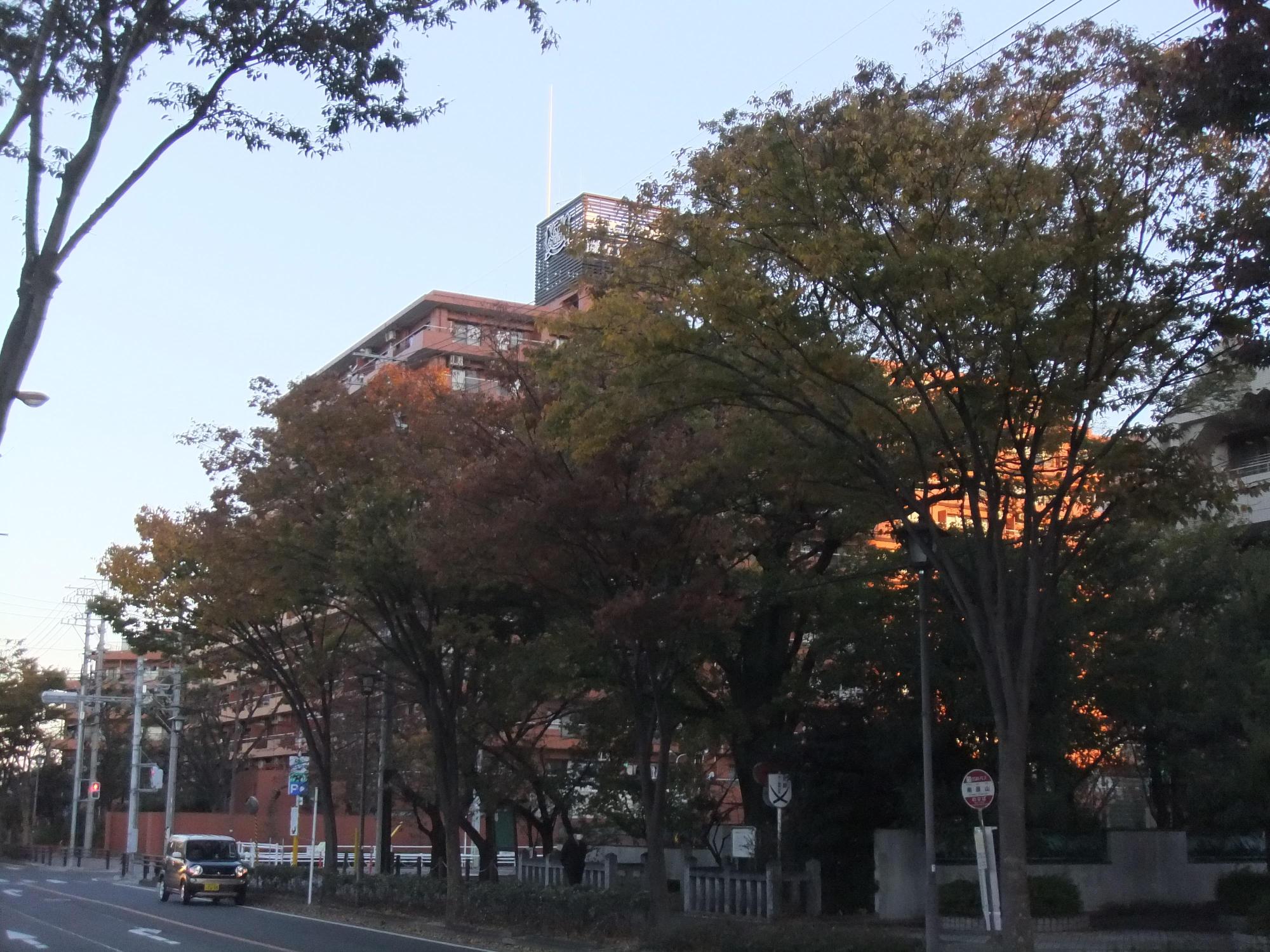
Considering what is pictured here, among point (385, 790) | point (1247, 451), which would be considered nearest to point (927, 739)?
point (385, 790)

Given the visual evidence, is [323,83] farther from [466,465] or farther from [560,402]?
[466,465]

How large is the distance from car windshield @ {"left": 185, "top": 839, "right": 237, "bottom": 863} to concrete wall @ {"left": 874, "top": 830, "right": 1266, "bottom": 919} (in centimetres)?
1997

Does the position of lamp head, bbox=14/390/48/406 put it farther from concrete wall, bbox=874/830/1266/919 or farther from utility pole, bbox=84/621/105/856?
utility pole, bbox=84/621/105/856

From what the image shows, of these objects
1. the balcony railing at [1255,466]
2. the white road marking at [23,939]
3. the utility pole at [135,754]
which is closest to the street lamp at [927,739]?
the white road marking at [23,939]

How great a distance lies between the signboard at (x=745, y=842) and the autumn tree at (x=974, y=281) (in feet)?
38.0

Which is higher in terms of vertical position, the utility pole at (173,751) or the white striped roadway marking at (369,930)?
the utility pole at (173,751)

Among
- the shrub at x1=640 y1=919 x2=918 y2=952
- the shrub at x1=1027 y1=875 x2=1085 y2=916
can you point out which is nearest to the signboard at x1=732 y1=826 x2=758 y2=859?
the shrub at x1=1027 y1=875 x2=1085 y2=916

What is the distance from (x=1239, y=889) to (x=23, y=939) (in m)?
21.8

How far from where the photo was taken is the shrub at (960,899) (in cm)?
2305

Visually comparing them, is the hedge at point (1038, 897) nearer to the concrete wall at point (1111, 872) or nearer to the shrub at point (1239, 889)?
the concrete wall at point (1111, 872)

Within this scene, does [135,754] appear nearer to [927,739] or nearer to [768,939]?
[768,939]

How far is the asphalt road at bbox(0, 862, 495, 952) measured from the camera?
72.1ft

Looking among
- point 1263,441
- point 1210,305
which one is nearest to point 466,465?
point 1210,305

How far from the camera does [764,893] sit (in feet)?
80.9
